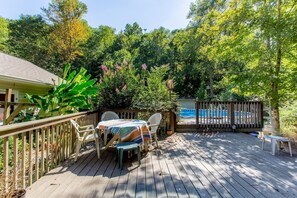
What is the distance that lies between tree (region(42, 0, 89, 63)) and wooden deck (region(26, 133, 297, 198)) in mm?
14427

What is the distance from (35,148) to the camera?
9.52ft

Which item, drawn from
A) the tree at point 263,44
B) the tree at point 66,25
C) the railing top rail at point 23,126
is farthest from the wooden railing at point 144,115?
the tree at point 66,25

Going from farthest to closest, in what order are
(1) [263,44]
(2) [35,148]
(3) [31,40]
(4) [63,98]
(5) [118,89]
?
(3) [31,40], (5) [118,89], (1) [263,44], (4) [63,98], (2) [35,148]

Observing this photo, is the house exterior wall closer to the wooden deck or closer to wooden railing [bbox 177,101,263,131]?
the wooden deck

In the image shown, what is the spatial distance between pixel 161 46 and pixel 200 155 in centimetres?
1977

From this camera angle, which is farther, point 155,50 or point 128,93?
point 155,50

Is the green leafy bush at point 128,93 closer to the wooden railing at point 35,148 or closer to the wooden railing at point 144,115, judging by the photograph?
the wooden railing at point 144,115

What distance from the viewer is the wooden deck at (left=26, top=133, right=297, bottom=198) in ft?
8.25

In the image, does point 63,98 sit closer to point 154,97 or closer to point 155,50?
point 154,97

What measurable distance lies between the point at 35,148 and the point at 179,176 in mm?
2335

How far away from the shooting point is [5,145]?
7.15 feet

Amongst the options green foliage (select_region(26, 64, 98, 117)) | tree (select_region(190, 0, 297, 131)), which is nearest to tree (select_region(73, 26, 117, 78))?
green foliage (select_region(26, 64, 98, 117))

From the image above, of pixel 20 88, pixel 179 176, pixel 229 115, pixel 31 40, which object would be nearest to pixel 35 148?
pixel 179 176

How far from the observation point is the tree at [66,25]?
1519 centimetres
